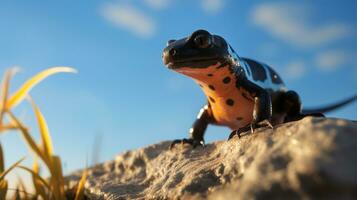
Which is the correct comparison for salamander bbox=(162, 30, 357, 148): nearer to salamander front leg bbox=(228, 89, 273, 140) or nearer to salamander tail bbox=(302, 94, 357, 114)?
salamander front leg bbox=(228, 89, 273, 140)

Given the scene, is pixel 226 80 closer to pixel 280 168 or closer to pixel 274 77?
pixel 274 77

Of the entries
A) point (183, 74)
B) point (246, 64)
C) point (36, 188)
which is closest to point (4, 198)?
point (36, 188)

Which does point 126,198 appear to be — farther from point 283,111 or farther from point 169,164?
point 283,111

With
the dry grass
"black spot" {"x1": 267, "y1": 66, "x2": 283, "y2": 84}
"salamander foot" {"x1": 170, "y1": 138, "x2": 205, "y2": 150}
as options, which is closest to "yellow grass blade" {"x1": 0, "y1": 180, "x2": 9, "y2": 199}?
the dry grass

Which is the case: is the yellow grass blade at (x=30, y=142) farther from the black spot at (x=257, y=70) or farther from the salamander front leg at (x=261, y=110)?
the black spot at (x=257, y=70)

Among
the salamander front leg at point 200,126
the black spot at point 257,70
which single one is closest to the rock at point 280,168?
the salamander front leg at point 200,126
